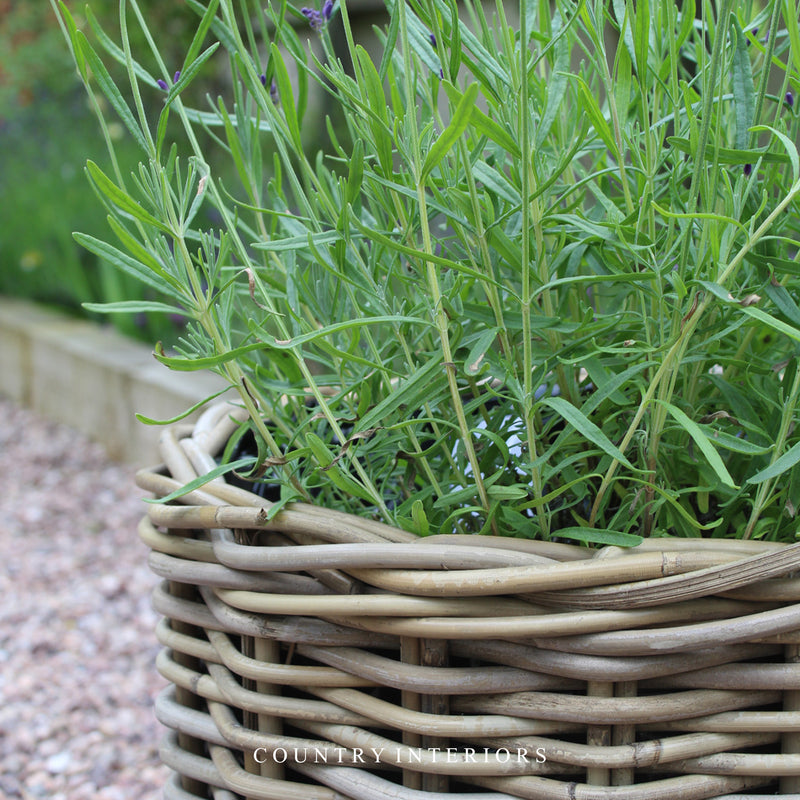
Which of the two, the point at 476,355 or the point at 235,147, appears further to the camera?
the point at 235,147

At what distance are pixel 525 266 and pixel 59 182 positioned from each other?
3.01 meters

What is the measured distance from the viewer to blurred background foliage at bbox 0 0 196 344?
8.12 feet

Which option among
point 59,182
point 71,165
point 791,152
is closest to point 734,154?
point 791,152

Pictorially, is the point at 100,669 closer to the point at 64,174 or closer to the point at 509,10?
the point at 509,10

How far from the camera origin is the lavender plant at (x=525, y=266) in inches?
14.9

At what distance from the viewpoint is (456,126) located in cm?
34

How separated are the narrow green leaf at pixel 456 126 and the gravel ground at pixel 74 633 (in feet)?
2.66

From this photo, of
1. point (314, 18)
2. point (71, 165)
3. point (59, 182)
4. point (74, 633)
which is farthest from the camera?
point (71, 165)

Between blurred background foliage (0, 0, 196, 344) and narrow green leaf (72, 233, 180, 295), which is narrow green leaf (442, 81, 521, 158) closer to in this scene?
narrow green leaf (72, 233, 180, 295)

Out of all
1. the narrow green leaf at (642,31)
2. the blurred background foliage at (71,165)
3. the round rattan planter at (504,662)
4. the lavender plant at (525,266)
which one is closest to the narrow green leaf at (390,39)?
the lavender plant at (525,266)

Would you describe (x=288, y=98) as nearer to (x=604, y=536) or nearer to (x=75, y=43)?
(x=75, y=43)

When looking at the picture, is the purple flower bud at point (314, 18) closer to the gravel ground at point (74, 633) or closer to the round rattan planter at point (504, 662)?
the round rattan planter at point (504, 662)

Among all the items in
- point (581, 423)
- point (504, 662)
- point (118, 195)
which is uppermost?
point (118, 195)

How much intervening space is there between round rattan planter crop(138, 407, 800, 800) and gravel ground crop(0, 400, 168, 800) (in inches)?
23.4
